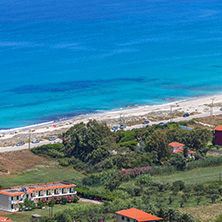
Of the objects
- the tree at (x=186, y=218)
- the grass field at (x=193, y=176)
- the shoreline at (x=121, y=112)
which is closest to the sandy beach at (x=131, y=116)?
the shoreline at (x=121, y=112)

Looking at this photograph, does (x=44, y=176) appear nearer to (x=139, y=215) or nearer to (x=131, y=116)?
(x=139, y=215)

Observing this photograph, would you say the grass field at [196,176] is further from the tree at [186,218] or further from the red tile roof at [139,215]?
the red tile roof at [139,215]

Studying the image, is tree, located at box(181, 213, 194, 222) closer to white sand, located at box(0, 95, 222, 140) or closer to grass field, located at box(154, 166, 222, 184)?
grass field, located at box(154, 166, 222, 184)

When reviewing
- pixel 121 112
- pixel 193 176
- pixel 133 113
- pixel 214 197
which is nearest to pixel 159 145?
pixel 193 176

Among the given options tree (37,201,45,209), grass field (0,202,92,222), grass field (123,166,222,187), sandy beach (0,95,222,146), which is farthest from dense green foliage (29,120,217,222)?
sandy beach (0,95,222,146)

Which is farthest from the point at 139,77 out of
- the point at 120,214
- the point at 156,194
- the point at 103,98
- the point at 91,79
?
the point at 120,214

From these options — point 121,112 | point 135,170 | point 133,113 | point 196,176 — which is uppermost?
point 121,112
